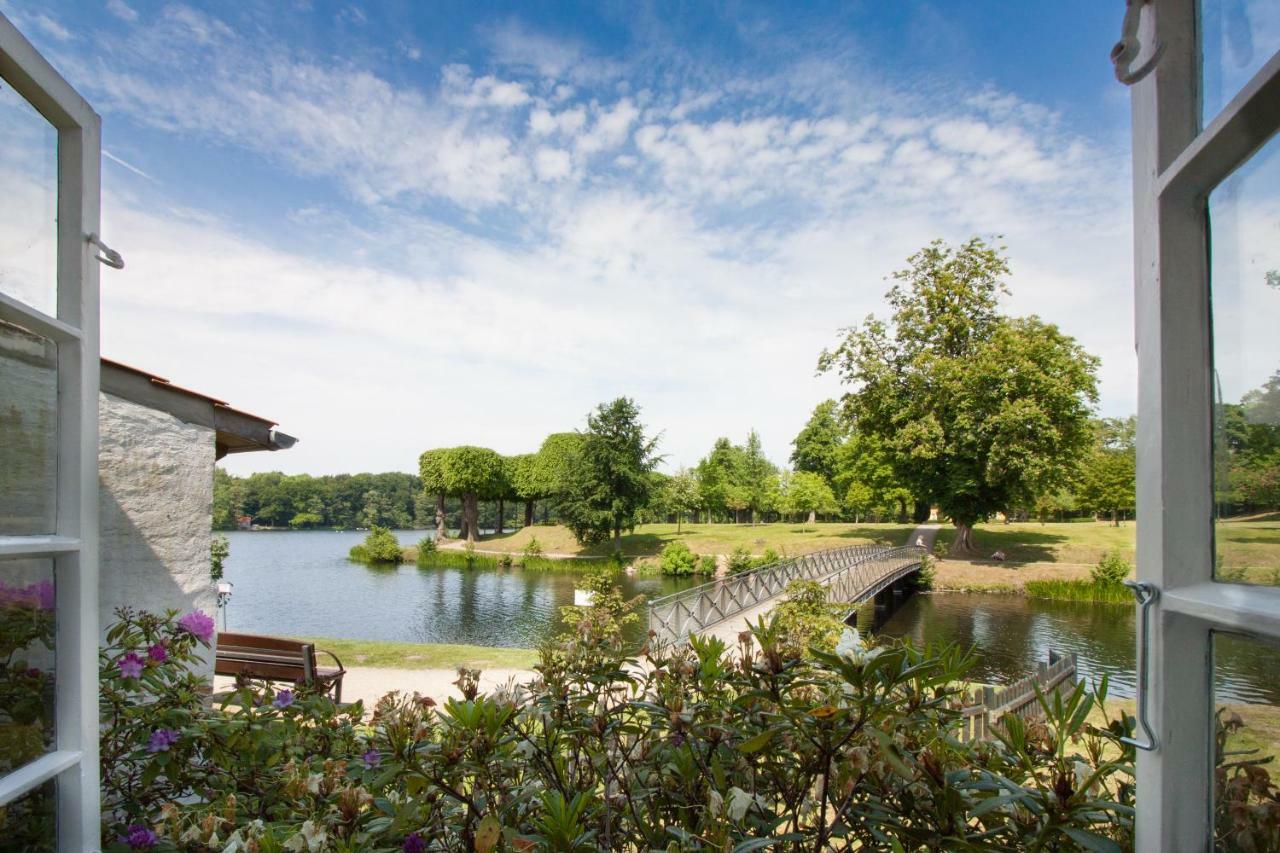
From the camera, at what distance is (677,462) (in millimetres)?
36438

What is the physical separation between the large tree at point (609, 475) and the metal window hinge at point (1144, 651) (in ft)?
84.1

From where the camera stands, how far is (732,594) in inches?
432

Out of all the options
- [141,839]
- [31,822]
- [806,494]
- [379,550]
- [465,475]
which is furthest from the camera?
[806,494]

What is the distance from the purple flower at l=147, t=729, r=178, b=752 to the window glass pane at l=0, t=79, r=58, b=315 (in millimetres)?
1177

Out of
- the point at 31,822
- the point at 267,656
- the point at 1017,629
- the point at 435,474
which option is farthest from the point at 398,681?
the point at 435,474

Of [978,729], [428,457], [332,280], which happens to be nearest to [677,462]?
[428,457]

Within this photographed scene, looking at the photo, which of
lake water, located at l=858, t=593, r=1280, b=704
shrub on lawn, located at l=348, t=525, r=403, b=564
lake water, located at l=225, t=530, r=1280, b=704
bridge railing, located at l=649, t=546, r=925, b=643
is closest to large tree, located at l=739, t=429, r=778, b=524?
lake water, located at l=225, t=530, r=1280, b=704

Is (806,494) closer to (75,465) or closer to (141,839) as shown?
(141,839)

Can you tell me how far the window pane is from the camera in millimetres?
918

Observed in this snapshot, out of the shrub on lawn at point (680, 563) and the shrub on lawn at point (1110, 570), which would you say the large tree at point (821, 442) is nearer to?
the shrub on lawn at point (680, 563)

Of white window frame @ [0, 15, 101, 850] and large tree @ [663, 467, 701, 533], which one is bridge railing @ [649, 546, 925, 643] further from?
large tree @ [663, 467, 701, 533]

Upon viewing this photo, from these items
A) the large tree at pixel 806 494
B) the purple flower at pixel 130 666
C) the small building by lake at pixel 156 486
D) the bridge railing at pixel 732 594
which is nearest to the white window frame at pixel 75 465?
the purple flower at pixel 130 666

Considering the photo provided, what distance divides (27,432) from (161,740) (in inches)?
41.3

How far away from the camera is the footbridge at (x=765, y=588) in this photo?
9.05m
